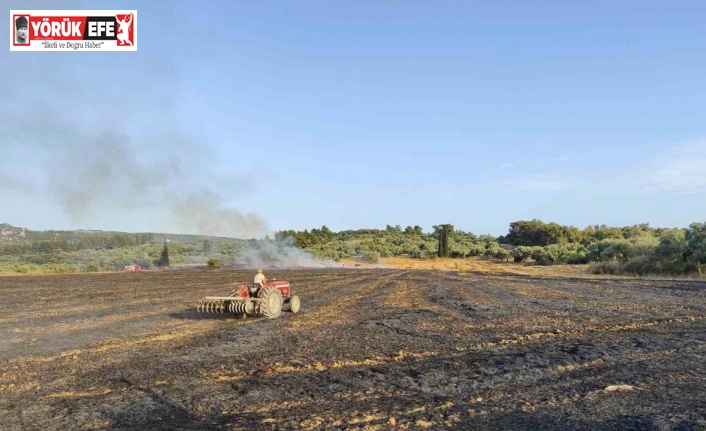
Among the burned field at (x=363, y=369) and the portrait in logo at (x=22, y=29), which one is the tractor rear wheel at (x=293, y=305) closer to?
the burned field at (x=363, y=369)

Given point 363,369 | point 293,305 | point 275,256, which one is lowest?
point 363,369

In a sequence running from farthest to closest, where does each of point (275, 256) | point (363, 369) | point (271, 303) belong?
point (275, 256) < point (271, 303) < point (363, 369)

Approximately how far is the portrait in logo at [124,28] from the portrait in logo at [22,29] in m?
3.71

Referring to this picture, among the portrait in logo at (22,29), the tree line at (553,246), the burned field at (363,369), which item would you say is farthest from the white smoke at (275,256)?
the burned field at (363,369)

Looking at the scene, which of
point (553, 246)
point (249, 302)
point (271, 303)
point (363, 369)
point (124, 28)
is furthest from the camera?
point (553, 246)

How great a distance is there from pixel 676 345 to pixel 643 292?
13.1 metres

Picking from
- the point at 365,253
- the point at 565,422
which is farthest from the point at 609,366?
the point at 365,253

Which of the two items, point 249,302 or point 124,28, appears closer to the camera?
point 249,302

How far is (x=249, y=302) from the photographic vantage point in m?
15.1

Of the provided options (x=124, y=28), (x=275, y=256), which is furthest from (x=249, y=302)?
(x=275, y=256)

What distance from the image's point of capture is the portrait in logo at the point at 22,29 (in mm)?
21797

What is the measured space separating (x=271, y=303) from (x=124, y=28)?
13.9m

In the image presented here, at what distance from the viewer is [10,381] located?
332 inches

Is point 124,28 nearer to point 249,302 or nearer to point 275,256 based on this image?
point 249,302
